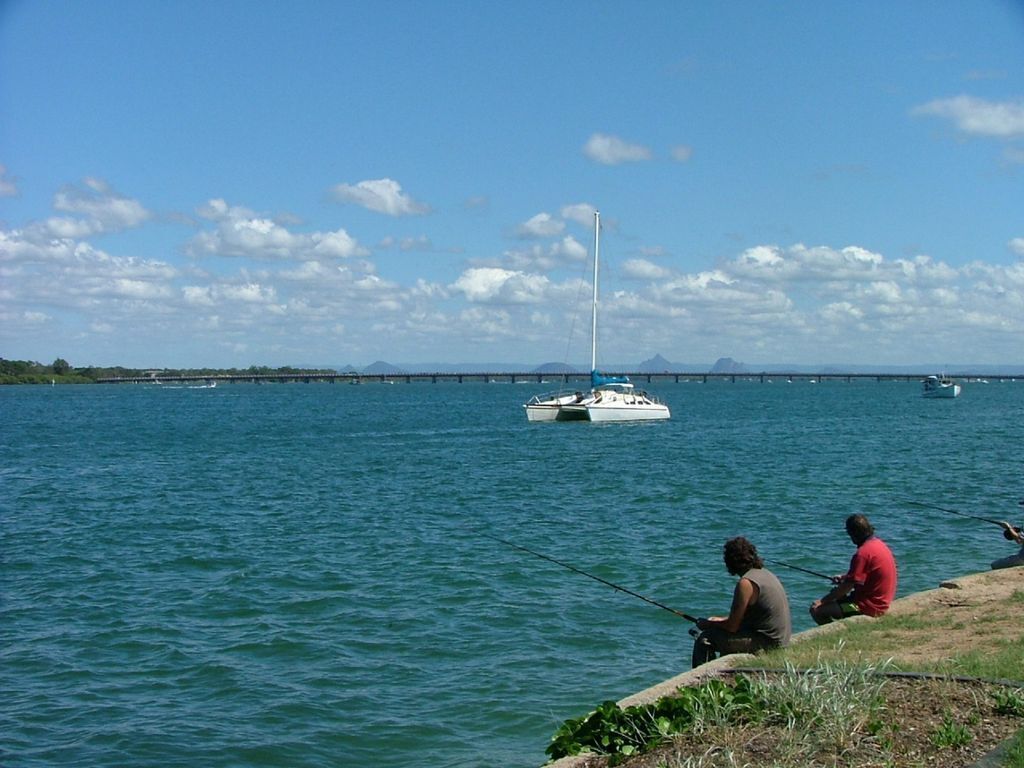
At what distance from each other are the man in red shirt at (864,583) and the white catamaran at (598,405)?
2273 inches

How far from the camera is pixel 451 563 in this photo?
64.0 ft

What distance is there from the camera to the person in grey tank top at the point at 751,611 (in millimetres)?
9312

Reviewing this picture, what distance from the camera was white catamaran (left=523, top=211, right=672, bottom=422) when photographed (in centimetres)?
6969

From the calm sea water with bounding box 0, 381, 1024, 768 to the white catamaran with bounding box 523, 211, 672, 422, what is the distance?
83.8ft

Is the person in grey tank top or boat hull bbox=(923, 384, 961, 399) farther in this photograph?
boat hull bbox=(923, 384, 961, 399)

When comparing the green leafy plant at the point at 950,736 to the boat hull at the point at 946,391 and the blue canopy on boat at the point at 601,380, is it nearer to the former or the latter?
the blue canopy on boat at the point at 601,380

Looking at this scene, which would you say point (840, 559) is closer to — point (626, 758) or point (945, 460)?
point (626, 758)

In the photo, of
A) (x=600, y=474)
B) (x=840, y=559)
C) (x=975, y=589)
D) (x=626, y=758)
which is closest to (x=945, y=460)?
(x=600, y=474)

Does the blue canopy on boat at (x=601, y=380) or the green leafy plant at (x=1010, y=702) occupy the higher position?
the blue canopy on boat at (x=601, y=380)

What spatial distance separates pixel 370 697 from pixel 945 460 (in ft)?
112

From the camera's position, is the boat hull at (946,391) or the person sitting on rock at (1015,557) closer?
the person sitting on rock at (1015,557)

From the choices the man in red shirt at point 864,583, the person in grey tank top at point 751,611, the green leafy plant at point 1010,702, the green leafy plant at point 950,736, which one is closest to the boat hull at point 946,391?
the man in red shirt at point 864,583

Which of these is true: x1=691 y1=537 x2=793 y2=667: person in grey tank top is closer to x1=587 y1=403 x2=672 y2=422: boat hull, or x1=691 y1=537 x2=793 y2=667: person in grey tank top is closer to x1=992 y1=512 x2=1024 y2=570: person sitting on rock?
x1=992 y1=512 x2=1024 y2=570: person sitting on rock

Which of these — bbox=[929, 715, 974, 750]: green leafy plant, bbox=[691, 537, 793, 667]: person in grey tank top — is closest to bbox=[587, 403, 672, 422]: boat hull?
bbox=[691, 537, 793, 667]: person in grey tank top
